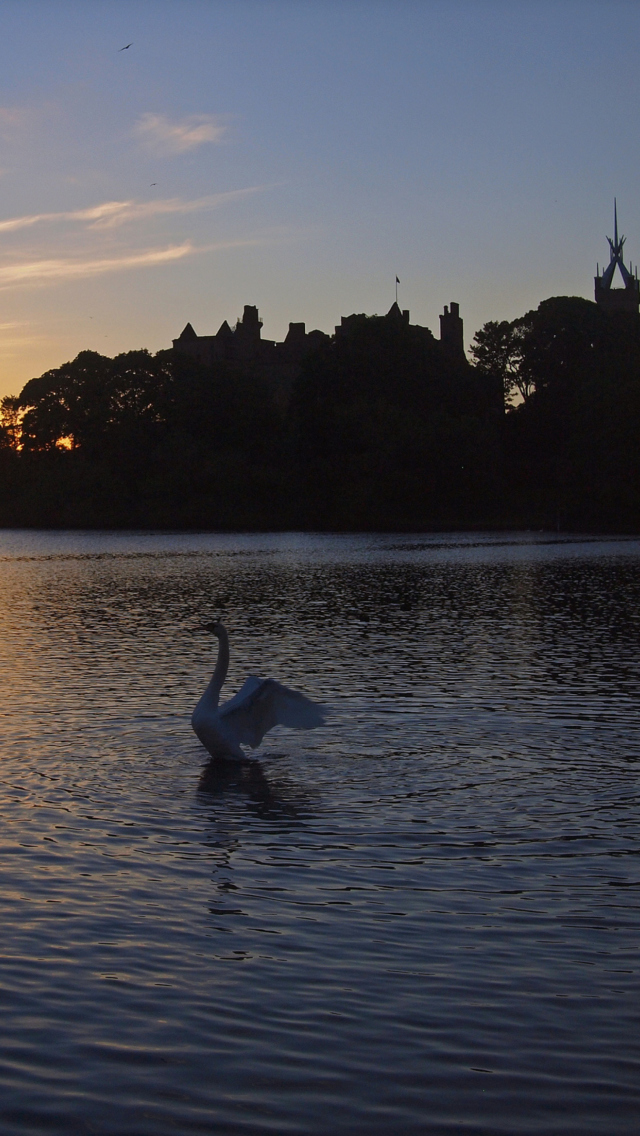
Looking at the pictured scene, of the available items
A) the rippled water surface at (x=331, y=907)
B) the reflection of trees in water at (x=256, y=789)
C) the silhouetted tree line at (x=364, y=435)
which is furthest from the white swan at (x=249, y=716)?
the silhouetted tree line at (x=364, y=435)

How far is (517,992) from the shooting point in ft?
22.4

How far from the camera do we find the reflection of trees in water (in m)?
10.9

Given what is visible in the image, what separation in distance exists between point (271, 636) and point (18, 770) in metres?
12.3

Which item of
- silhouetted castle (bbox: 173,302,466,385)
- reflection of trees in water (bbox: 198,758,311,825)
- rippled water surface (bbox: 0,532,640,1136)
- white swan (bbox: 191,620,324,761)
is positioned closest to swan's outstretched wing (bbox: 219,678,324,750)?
white swan (bbox: 191,620,324,761)

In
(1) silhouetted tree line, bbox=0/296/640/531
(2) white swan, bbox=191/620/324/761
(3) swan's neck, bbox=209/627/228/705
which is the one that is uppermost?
(1) silhouetted tree line, bbox=0/296/640/531

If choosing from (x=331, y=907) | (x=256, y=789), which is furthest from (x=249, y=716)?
(x=331, y=907)

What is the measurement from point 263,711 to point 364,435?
9319 cm

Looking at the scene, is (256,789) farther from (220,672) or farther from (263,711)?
(220,672)

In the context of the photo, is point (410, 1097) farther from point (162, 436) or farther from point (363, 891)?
point (162, 436)

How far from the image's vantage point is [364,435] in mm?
104938

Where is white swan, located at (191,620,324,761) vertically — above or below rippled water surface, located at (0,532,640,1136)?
above

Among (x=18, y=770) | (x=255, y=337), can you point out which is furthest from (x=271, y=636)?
(x=255, y=337)

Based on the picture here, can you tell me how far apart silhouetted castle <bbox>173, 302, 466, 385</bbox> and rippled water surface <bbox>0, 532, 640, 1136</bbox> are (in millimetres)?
167467

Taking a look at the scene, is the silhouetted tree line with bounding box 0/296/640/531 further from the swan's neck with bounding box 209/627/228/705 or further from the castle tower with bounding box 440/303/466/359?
the swan's neck with bounding box 209/627/228/705
